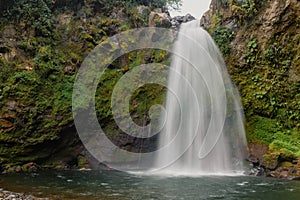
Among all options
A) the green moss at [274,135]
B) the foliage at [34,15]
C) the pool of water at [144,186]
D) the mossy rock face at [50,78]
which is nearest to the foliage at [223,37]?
the mossy rock face at [50,78]

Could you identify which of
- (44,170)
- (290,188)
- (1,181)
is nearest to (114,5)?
(44,170)

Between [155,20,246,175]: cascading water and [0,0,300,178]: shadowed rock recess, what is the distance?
480mm

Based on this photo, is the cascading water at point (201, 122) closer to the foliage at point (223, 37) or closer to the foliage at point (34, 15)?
the foliage at point (223, 37)

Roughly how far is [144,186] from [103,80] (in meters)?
5.74

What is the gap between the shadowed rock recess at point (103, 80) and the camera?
10031 mm

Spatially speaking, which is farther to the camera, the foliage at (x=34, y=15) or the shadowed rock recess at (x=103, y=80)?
the foliage at (x=34, y=15)

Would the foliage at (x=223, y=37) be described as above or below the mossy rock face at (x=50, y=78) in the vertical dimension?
above

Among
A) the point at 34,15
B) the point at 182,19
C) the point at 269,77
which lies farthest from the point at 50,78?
the point at 182,19

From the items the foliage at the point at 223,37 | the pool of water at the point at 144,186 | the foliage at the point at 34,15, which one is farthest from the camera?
the foliage at the point at 223,37

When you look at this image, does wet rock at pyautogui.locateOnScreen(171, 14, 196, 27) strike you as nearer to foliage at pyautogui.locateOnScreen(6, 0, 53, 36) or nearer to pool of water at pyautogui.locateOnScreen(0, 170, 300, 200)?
foliage at pyautogui.locateOnScreen(6, 0, 53, 36)

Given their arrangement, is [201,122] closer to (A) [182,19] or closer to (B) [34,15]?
(A) [182,19]

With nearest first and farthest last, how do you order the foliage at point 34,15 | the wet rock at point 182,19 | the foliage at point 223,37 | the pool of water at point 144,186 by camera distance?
1. the pool of water at point 144,186
2. the foliage at point 34,15
3. the foliage at point 223,37
4. the wet rock at point 182,19

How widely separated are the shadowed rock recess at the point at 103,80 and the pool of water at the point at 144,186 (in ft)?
4.66

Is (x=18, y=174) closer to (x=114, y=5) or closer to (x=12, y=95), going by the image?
(x=12, y=95)
